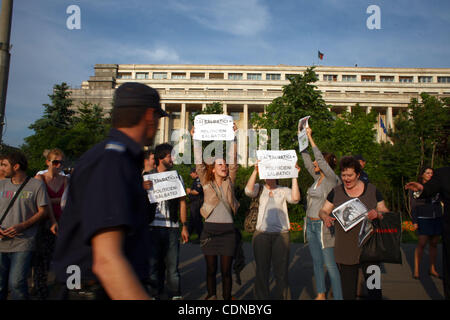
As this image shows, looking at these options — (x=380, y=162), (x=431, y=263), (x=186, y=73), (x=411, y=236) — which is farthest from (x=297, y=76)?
(x=186, y=73)

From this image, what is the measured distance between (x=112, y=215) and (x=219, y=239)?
363 centimetres

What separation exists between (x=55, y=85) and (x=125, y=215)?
47.0m

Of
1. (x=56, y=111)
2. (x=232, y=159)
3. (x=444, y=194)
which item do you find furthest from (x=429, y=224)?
(x=56, y=111)

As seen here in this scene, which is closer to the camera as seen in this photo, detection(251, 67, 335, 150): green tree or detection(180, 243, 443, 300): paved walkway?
detection(180, 243, 443, 300): paved walkway

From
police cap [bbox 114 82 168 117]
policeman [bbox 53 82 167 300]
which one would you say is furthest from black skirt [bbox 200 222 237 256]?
police cap [bbox 114 82 168 117]

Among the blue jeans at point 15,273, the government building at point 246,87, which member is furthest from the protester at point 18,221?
the government building at point 246,87

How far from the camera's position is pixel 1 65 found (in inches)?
207

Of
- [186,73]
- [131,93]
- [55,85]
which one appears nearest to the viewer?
[131,93]

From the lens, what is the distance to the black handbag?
4.18m

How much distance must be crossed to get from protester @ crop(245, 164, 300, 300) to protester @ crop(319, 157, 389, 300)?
751mm

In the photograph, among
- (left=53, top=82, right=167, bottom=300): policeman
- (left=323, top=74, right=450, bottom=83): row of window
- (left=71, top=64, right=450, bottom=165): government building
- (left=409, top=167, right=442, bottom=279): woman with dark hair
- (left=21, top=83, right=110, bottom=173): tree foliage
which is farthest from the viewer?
(left=323, top=74, right=450, bottom=83): row of window

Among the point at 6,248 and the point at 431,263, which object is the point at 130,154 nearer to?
the point at 6,248

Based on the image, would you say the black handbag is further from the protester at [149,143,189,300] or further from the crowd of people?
the protester at [149,143,189,300]

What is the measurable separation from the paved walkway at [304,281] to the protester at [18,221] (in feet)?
8.15
